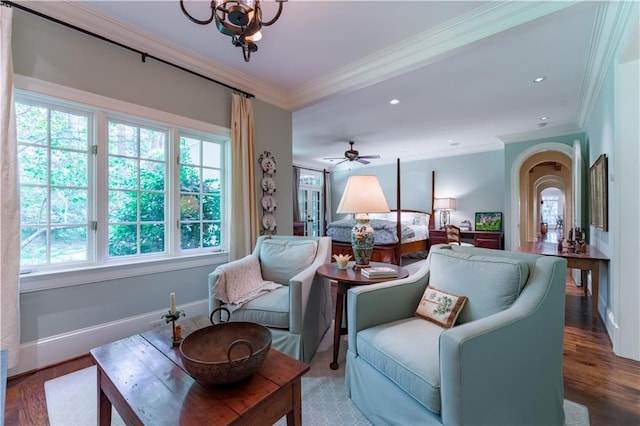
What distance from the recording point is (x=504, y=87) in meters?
3.46

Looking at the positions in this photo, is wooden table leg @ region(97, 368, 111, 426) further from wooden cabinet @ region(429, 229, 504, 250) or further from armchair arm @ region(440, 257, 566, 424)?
wooden cabinet @ region(429, 229, 504, 250)

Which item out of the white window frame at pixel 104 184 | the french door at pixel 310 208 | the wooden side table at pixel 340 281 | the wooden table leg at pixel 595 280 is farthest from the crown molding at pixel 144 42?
the french door at pixel 310 208

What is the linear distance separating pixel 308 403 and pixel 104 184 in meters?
2.39

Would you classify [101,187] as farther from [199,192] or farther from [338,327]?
[338,327]

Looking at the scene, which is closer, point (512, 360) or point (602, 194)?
point (512, 360)

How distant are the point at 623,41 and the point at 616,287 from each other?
1.93 m

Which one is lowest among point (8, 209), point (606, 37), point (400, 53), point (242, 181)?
point (8, 209)

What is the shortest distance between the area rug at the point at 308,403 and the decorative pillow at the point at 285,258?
779 millimetres

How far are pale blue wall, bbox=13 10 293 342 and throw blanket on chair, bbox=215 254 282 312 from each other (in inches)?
35.4

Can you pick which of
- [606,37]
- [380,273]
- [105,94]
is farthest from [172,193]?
[606,37]

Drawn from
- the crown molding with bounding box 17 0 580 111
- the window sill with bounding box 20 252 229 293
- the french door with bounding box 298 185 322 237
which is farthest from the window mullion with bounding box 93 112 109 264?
the french door with bounding box 298 185 322 237

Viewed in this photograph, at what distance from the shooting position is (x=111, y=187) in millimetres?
2523

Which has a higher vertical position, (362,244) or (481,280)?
(362,244)

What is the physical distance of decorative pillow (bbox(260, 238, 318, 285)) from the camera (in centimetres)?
252
